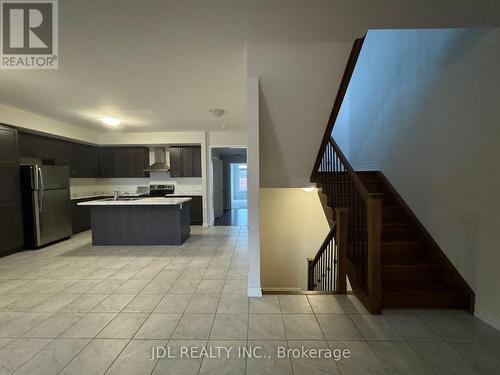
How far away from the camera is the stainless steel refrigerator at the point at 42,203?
424cm

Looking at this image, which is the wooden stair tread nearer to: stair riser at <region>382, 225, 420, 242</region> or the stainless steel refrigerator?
stair riser at <region>382, 225, 420, 242</region>

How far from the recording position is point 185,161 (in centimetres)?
649

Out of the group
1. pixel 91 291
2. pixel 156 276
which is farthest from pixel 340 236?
pixel 91 291

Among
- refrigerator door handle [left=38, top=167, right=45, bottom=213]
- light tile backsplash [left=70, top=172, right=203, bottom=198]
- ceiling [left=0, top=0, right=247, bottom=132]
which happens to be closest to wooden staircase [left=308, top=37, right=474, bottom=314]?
ceiling [left=0, top=0, right=247, bottom=132]

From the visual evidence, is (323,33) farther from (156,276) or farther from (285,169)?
(156,276)

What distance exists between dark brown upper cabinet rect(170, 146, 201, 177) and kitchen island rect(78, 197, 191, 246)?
6.91ft

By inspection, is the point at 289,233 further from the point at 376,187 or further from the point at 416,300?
the point at 416,300

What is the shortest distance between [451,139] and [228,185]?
7.97 m

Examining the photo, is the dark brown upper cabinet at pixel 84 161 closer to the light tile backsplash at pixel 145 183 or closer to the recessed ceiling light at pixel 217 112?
the light tile backsplash at pixel 145 183

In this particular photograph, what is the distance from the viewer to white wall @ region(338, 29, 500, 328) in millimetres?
1998

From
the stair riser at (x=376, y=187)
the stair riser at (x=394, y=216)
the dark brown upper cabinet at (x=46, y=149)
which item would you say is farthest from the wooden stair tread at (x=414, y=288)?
the dark brown upper cabinet at (x=46, y=149)

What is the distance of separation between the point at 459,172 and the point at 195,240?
4319mm

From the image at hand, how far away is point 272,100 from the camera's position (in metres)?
2.73

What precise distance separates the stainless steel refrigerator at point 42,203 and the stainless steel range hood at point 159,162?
202cm
